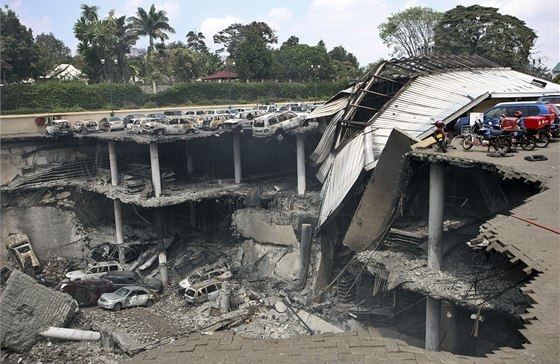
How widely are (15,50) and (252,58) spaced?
27.7m

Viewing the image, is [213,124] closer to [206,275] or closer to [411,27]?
[206,275]

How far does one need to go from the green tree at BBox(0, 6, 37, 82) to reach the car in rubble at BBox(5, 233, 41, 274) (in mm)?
23089

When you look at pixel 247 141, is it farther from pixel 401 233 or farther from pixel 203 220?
pixel 401 233

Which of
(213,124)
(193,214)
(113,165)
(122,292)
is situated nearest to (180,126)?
(213,124)

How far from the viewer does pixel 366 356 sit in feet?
20.4

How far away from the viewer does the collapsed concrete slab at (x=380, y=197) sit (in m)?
16.6

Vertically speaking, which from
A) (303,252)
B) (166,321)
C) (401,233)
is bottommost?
(166,321)

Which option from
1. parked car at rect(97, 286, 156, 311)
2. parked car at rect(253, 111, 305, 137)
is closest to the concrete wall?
parked car at rect(97, 286, 156, 311)

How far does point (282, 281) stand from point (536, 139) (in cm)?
1332

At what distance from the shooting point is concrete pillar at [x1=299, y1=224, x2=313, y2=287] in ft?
75.5

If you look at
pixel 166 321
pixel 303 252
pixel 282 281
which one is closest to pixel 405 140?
pixel 303 252

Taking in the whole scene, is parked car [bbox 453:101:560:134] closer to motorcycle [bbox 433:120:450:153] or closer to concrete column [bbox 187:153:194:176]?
motorcycle [bbox 433:120:450:153]

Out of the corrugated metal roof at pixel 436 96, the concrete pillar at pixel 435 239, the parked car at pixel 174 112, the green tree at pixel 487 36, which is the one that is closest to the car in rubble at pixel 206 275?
the corrugated metal roof at pixel 436 96

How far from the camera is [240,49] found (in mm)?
61469
